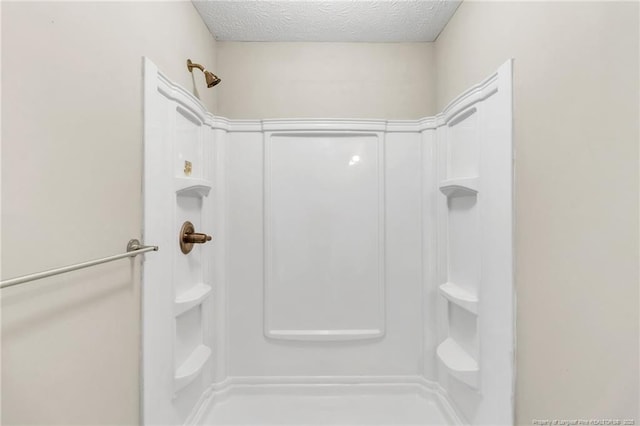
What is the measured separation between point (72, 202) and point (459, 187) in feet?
4.33

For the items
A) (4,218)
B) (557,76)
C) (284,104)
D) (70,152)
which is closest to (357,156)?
(284,104)

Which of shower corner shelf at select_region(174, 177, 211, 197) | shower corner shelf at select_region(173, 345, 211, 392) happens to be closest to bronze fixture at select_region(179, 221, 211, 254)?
shower corner shelf at select_region(174, 177, 211, 197)

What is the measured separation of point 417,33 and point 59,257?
172 cm

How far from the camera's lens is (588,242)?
0.72 m

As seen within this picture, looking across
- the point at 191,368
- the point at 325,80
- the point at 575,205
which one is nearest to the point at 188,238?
the point at 191,368

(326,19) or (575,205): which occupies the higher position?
(326,19)

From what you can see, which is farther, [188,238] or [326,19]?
[326,19]

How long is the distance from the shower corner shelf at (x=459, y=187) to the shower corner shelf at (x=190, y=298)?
1.20m

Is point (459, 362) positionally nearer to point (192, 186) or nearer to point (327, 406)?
point (327, 406)

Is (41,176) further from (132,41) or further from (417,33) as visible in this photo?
(417,33)

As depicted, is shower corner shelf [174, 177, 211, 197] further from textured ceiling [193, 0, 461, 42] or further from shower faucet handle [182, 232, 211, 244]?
textured ceiling [193, 0, 461, 42]

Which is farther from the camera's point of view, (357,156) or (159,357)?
(357,156)

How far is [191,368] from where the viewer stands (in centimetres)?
127

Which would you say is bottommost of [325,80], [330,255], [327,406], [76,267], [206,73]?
[327,406]
